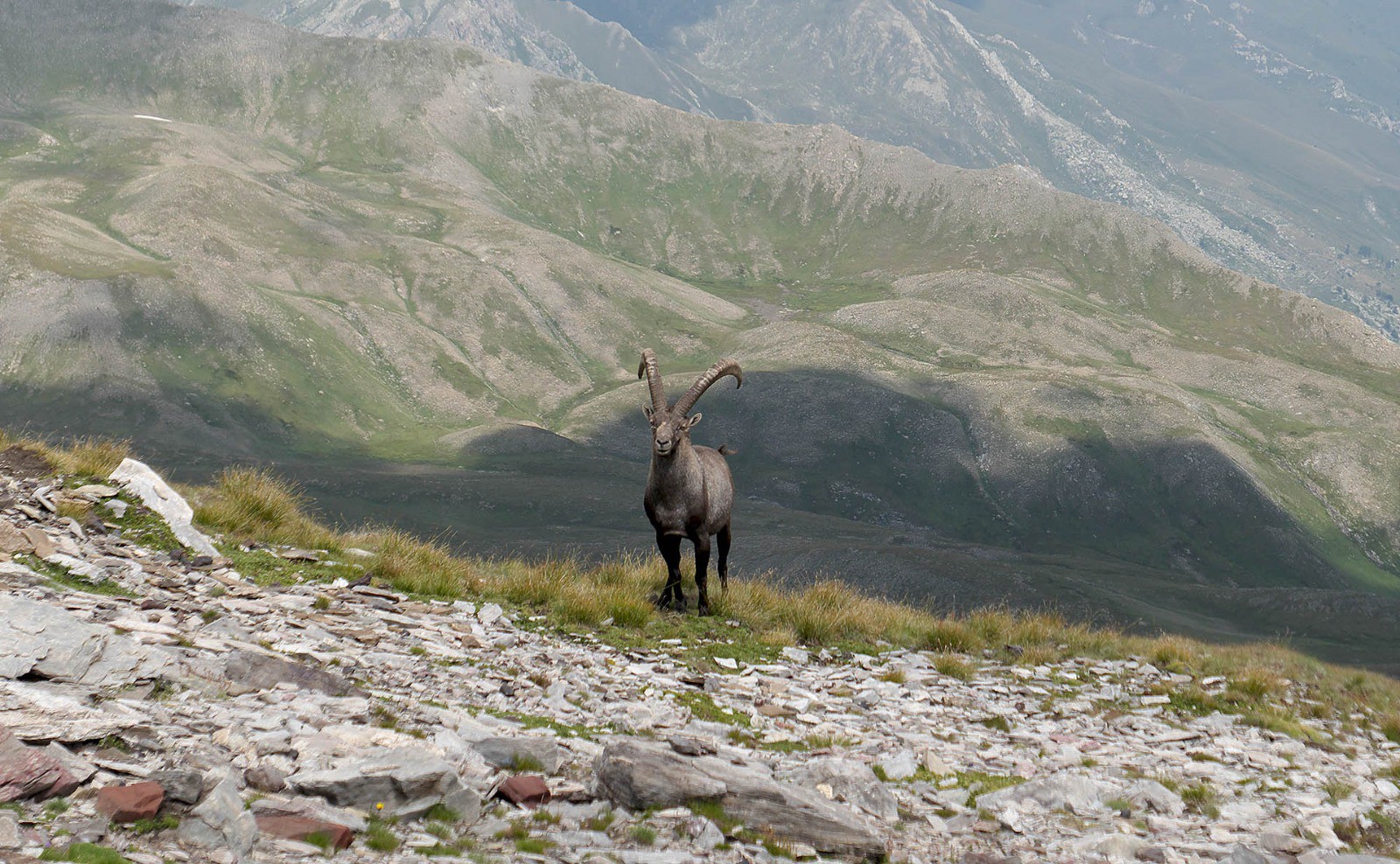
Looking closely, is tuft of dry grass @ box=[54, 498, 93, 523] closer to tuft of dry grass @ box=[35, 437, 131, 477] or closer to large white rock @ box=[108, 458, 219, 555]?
large white rock @ box=[108, 458, 219, 555]

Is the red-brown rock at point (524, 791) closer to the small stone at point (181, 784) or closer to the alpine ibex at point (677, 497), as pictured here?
the small stone at point (181, 784)

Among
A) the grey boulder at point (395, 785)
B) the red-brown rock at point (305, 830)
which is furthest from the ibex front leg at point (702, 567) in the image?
the red-brown rock at point (305, 830)

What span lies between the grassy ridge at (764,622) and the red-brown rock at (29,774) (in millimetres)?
8572

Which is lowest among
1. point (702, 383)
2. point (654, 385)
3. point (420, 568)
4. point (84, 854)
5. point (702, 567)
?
point (420, 568)

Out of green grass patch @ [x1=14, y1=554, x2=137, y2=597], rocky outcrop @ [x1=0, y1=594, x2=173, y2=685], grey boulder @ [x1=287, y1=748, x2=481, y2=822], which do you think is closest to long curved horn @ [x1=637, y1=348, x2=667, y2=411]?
green grass patch @ [x1=14, y1=554, x2=137, y2=597]

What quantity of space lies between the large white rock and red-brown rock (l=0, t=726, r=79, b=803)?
8603 millimetres

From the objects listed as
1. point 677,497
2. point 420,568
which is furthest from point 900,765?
point 420,568

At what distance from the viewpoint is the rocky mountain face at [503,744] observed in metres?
6.43

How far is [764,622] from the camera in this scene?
60.7 feet

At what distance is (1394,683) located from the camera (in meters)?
20.9

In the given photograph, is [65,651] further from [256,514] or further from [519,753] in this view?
[256,514]

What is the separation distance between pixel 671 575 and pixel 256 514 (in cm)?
767

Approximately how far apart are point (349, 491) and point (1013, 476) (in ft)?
365

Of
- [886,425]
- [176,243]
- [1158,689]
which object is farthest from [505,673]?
[176,243]
